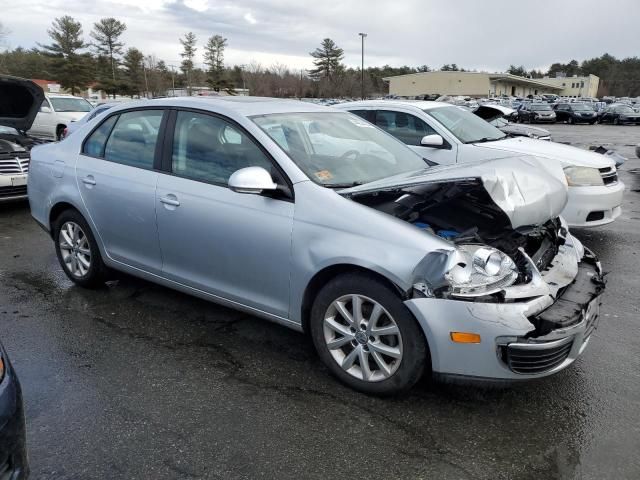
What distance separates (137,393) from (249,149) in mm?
1629

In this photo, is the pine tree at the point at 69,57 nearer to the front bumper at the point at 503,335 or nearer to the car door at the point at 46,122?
the car door at the point at 46,122

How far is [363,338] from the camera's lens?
9.41ft

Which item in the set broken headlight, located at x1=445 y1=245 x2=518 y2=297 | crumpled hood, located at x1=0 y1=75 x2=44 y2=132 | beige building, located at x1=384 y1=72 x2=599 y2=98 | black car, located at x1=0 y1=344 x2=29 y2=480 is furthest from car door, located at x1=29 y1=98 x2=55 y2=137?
Result: beige building, located at x1=384 y1=72 x2=599 y2=98

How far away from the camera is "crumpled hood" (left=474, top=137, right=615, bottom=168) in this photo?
6.08 m

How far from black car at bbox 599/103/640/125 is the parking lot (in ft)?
118

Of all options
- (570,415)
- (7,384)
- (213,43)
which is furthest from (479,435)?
(213,43)

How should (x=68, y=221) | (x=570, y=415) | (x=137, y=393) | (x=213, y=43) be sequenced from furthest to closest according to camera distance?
(x=213, y=43), (x=68, y=221), (x=137, y=393), (x=570, y=415)

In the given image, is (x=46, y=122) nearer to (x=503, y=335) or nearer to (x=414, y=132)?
(x=414, y=132)

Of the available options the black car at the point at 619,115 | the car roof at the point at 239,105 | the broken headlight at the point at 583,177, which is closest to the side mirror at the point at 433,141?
the broken headlight at the point at 583,177

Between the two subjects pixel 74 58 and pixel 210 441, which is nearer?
pixel 210 441

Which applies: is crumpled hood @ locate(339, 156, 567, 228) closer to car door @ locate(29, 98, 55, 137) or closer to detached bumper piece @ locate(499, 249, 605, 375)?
detached bumper piece @ locate(499, 249, 605, 375)

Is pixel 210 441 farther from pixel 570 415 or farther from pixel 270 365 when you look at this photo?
pixel 570 415

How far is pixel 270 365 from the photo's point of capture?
3.32m

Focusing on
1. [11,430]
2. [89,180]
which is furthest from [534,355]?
[89,180]
